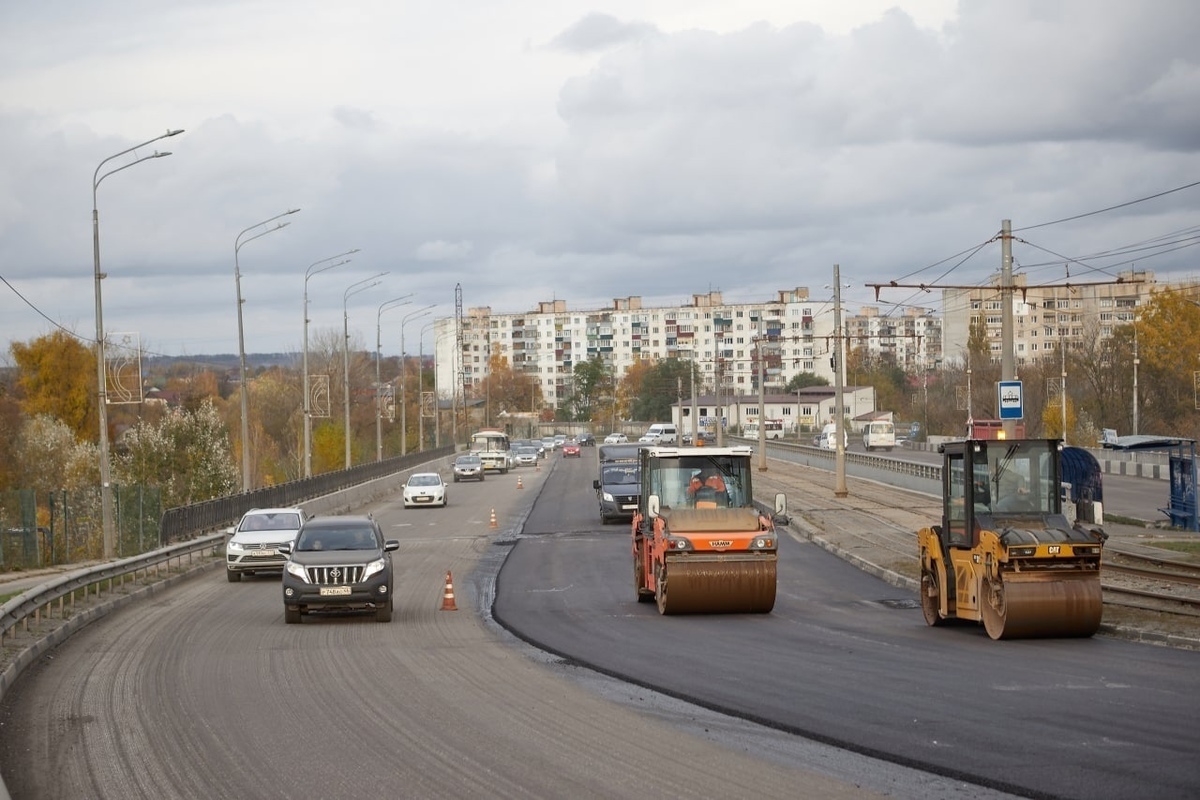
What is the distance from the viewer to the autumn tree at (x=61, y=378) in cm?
10000

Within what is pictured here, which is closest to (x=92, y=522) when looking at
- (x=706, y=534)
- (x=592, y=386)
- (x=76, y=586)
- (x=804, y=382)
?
(x=76, y=586)

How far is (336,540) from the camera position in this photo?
2331 centimetres

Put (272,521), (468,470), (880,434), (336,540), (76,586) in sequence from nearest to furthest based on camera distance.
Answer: (336,540)
(76,586)
(272,521)
(468,470)
(880,434)

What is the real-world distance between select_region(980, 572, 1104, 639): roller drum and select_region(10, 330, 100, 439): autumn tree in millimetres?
92236

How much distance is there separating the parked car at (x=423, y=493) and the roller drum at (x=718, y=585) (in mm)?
36907

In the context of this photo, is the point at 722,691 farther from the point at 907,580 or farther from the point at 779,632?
the point at 907,580

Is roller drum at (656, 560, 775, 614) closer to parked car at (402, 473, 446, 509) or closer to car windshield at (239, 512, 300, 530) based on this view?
car windshield at (239, 512, 300, 530)

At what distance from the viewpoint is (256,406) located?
116688 mm

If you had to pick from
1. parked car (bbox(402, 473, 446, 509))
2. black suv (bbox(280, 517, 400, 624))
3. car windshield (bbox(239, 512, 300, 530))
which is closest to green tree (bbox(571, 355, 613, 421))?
parked car (bbox(402, 473, 446, 509))

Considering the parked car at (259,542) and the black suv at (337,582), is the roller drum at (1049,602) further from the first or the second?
the parked car at (259,542)

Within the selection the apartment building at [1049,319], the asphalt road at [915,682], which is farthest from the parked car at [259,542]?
the apartment building at [1049,319]

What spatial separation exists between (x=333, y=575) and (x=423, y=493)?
36176mm

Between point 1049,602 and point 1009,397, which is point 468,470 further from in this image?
point 1049,602

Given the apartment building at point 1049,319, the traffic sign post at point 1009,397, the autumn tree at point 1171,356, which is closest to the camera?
the traffic sign post at point 1009,397
